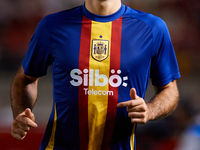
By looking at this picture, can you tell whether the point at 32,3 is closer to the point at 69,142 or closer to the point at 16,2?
the point at 16,2

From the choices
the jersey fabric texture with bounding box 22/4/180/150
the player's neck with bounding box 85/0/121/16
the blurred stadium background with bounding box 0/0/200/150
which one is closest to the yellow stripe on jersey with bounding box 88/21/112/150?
the jersey fabric texture with bounding box 22/4/180/150

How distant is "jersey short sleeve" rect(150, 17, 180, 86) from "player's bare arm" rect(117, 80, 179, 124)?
52 mm

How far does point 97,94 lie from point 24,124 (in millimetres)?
398

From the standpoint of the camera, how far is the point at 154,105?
5.50ft

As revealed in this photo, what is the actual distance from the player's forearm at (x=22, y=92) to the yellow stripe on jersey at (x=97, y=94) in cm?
40

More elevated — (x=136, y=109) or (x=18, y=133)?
(x=136, y=109)

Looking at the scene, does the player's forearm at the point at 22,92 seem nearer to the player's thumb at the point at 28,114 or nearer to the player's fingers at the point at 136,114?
the player's thumb at the point at 28,114

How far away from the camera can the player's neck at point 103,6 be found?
171 cm

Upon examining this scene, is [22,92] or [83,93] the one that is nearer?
[83,93]

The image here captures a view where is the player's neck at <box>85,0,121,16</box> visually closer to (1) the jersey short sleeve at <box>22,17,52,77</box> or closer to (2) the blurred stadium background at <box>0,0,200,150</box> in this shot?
(1) the jersey short sleeve at <box>22,17,52,77</box>

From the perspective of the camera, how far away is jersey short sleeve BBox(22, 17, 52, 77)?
5.67ft

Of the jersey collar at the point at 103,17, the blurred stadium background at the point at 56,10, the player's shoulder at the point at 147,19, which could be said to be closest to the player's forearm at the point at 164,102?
the player's shoulder at the point at 147,19

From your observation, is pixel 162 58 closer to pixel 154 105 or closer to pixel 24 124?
pixel 154 105

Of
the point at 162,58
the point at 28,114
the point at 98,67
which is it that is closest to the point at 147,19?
the point at 162,58
